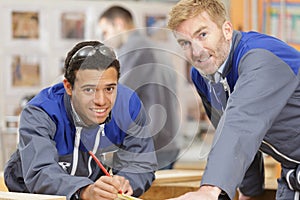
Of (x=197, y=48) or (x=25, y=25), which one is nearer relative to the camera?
(x=197, y=48)

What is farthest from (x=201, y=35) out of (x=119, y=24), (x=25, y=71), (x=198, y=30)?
(x=25, y=71)

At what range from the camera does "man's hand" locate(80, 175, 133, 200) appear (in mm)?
1335

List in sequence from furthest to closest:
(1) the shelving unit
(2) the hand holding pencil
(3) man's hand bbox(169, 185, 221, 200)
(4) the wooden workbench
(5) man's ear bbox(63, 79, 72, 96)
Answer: (1) the shelving unit < (4) the wooden workbench < (5) man's ear bbox(63, 79, 72, 96) < (2) the hand holding pencil < (3) man's hand bbox(169, 185, 221, 200)

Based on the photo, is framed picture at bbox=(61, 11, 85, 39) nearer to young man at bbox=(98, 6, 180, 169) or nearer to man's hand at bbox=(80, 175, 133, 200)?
young man at bbox=(98, 6, 180, 169)

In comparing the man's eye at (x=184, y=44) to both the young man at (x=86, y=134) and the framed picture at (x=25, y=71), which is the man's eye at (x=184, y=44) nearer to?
the young man at (x=86, y=134)

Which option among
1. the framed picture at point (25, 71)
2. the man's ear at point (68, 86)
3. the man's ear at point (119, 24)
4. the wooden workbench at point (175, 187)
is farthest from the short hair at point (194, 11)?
the framed picture at point (25, 71)

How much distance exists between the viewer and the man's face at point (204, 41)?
136 centimetres

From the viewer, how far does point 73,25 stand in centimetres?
380

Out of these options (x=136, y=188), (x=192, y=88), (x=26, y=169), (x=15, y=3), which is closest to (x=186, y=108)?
(x=192, y=88)

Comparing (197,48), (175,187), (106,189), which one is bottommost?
(175,187)

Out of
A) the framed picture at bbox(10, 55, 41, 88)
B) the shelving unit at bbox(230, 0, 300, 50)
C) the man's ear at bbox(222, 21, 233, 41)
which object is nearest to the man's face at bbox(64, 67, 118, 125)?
the man's ear at bbox(222, 21, 233, 41)

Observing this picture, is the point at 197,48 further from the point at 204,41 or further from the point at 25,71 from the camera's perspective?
the point at 25,71

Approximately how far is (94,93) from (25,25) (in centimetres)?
246

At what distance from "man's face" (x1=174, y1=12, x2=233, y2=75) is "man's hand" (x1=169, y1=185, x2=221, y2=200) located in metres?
0.27
